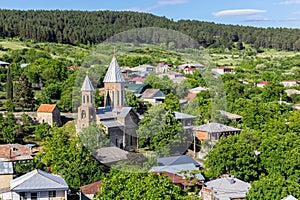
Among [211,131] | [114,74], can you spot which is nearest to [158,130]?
[114,74]

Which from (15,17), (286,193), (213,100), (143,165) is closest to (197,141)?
(213,100)

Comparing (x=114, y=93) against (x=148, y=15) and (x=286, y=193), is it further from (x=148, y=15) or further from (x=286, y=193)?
(x=148, y=15)

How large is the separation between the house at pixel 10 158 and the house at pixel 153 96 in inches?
315

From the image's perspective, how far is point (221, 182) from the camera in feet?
55.5

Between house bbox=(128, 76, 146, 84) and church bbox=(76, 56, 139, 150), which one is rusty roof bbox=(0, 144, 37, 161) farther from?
house bbox=(128, 76, 146, 84)

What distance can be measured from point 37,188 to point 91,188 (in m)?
2.27

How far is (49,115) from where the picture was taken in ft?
89.0

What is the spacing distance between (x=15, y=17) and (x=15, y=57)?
2417 centimetres

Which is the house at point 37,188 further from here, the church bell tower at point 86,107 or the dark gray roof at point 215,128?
the dark gray roof at point 215,128

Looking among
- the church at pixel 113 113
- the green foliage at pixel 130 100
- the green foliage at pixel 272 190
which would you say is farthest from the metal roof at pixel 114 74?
the green foliage at pixel 272 190

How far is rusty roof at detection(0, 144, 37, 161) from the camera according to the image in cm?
1961

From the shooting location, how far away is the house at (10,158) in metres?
16.6

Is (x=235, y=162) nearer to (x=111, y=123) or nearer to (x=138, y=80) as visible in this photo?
(x=111, y=123)

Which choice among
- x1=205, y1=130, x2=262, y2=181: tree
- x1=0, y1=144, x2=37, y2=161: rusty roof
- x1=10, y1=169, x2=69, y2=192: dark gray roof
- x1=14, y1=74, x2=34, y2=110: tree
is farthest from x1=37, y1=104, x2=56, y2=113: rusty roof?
x1=10, y1=169, x2=69, y2=192: dark gray roof
